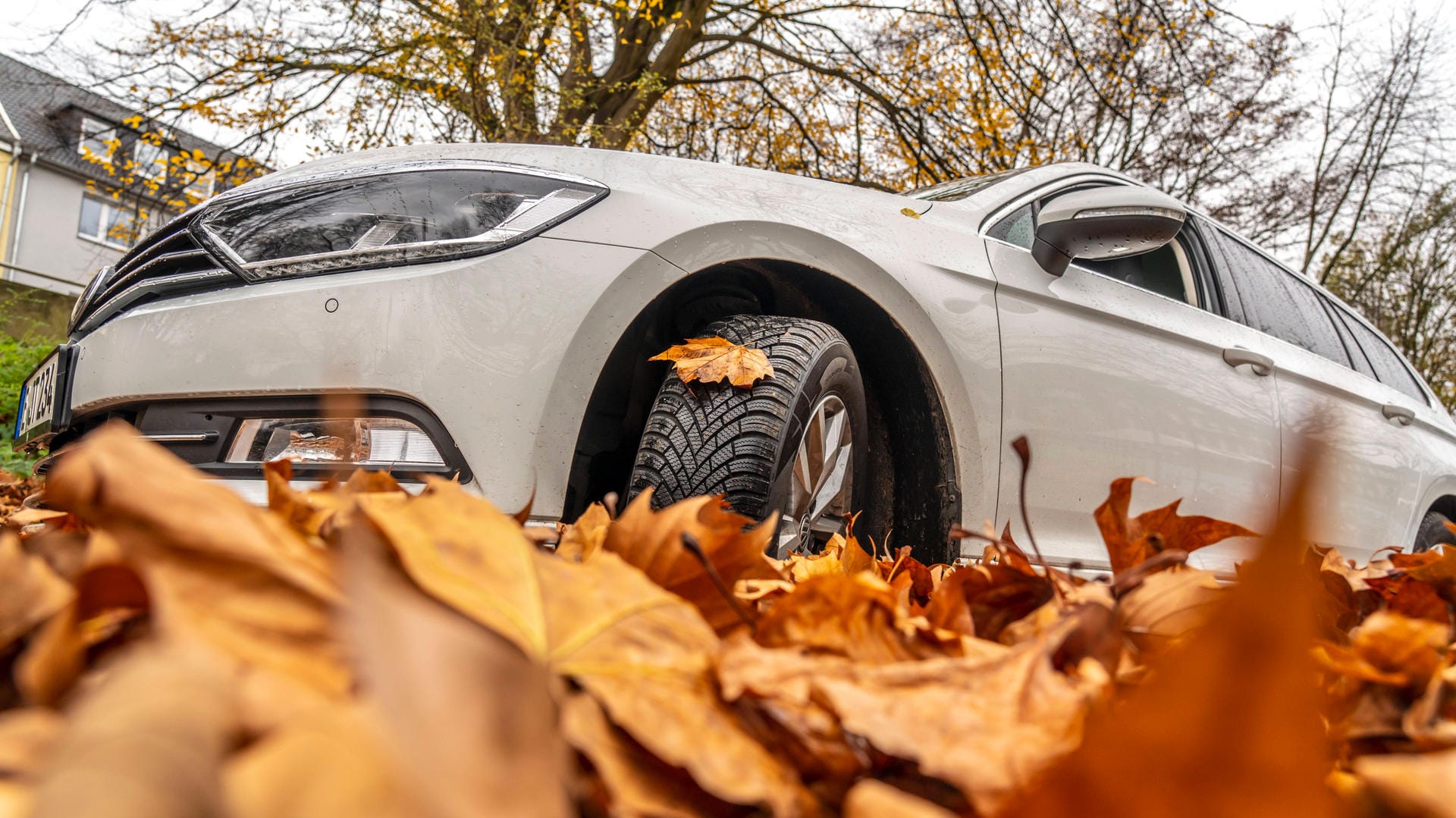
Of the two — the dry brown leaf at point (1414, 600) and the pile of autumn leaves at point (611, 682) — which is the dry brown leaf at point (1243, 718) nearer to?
the pile of autumn leaves at point (611, 682)

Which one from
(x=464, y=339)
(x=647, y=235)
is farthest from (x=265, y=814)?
(x=647, y=235)

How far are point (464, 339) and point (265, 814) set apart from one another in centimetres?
160

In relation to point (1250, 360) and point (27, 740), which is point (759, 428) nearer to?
point (27, 740)

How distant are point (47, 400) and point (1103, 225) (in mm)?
2893

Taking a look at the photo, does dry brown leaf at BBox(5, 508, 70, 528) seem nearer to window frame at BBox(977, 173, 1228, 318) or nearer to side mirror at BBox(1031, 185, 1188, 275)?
side mirror at BBox(1031, 185, 1188, 275)

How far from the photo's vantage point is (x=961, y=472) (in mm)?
2373

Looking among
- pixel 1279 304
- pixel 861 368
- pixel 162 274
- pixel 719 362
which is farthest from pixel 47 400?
pixel 1279 304

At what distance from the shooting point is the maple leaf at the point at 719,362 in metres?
1.91

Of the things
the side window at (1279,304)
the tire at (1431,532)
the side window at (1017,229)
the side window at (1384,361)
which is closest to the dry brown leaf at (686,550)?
the side window at (1017,229)

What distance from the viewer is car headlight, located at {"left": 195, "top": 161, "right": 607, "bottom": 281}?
181 centimetres

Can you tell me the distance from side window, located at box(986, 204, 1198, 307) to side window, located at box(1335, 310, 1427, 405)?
70.1 inches

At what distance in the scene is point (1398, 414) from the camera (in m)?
3.95

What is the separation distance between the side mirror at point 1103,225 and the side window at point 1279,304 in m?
1.15

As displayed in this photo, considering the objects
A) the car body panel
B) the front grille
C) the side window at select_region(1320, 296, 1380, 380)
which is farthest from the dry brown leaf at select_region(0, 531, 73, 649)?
the side window at select_region(1320, 296, 1380, 380)
